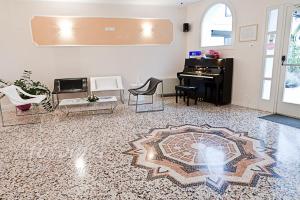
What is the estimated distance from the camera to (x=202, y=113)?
15.0ft

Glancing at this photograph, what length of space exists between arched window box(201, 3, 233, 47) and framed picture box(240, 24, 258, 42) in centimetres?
99

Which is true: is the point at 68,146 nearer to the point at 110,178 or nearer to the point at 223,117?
the point at 110,178

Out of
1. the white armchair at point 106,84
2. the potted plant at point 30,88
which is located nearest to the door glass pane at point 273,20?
the white armchair at point 106,84

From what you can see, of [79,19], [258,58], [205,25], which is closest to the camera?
[258,58]

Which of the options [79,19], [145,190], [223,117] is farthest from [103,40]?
[145,190]

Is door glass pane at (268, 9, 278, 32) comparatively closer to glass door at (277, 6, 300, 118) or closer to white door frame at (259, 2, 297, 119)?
white door frame at (259, 2, 297, 119)

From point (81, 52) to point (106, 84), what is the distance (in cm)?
110

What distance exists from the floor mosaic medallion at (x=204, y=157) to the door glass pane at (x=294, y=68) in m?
1.61

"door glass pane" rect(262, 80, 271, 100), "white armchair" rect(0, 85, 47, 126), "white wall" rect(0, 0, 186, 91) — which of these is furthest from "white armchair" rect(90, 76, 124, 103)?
"door glass pane" rect(262, 80, 271, 100)

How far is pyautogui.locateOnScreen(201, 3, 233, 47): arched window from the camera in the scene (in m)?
5.84

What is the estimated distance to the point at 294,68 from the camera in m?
3.95

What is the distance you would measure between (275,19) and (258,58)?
81cm

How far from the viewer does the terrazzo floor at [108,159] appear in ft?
6.39

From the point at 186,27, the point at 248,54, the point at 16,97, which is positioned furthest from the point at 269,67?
the point at 16,97
